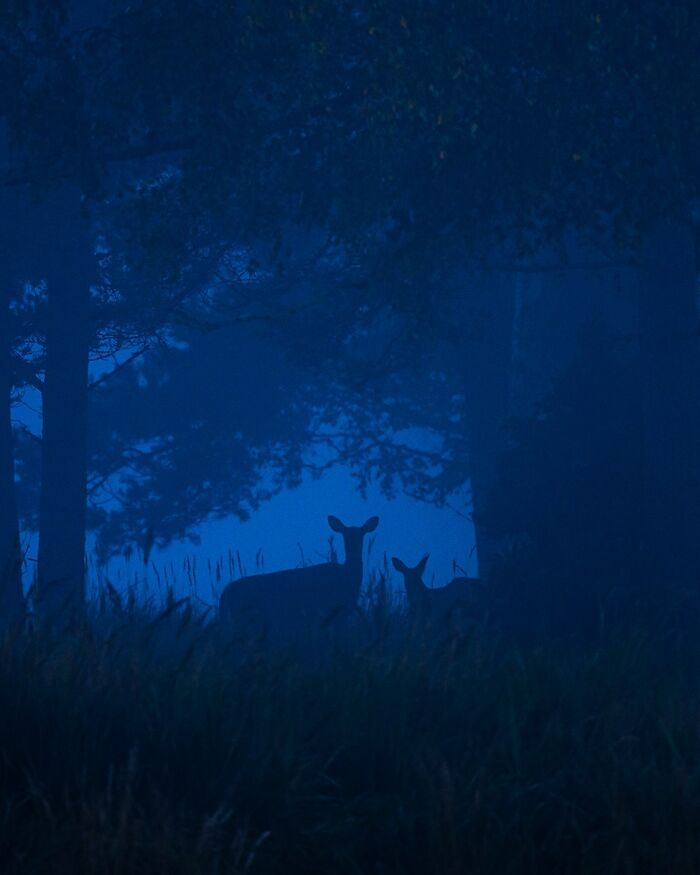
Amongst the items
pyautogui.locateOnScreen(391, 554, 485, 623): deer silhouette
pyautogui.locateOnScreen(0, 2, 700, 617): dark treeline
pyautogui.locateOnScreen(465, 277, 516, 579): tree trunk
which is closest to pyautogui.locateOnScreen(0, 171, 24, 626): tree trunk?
pyautogui.locateOnScreen(0, 2, 700, 617): dark treeline

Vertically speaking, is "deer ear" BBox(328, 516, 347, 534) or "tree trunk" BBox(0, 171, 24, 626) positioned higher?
"tree trunk" BBox(0, 171, 24, 626)

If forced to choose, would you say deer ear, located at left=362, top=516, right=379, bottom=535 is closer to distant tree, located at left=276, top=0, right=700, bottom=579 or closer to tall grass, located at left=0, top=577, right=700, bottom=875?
distant tree, located at left=276, top=0, right=700, bottom=579

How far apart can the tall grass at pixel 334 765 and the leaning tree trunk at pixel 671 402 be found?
5.32m

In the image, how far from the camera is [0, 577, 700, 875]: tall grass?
4.29 m

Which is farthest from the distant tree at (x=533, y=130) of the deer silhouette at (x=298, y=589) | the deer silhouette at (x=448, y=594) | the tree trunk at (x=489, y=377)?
the tree trunk at (x=489, y=377)

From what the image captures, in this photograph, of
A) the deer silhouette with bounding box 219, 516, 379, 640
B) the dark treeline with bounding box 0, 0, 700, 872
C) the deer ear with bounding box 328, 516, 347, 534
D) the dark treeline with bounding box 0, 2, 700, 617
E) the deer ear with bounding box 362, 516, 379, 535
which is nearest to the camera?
the dark treeline with bounding box 0, 0, 700, 872

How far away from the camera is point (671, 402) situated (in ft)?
40.5

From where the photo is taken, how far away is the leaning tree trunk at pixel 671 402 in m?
11.8

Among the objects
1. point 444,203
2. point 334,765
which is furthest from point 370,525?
point 334,765

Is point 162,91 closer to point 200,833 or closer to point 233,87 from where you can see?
point 233,87

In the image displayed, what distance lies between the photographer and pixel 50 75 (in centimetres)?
1302

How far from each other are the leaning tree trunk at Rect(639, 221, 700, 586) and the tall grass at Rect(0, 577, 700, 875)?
5.32 m

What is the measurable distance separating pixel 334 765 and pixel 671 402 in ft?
26.7

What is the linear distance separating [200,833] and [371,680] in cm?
193
